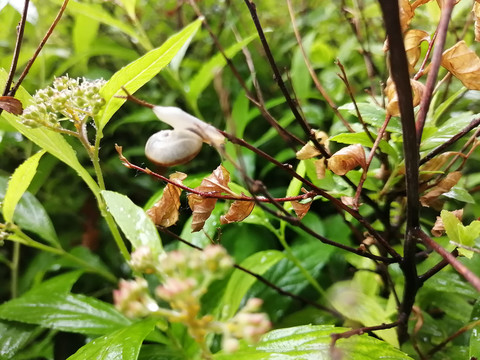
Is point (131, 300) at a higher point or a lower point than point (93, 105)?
lower

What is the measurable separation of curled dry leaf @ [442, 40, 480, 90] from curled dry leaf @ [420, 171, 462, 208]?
0.30 feet

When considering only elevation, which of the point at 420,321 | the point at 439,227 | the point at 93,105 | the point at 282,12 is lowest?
the point at 420,321

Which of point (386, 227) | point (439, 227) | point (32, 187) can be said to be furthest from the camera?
point (32, 187)

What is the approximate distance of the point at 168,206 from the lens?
0.43 m

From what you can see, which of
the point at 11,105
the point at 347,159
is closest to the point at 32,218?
the point at 11,105

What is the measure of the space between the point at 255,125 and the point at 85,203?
43 cm

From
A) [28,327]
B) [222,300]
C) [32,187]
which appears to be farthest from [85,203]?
[222,300]

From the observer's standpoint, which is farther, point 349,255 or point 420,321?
point 349,255

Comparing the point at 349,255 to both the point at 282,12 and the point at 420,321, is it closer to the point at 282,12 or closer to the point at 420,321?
the point at 420,321

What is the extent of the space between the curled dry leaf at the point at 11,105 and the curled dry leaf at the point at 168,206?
0.55 ft

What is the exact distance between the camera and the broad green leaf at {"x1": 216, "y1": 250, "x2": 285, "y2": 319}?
524 mm

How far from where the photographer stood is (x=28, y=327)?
1.94 feet

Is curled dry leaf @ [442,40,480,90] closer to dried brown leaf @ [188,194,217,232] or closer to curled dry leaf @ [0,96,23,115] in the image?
dried brown leaf @ [188,194,217,232]

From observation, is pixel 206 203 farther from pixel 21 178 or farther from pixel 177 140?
pixel 21 178
